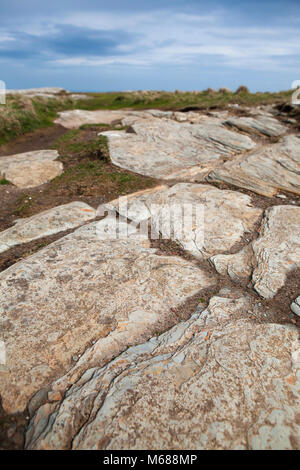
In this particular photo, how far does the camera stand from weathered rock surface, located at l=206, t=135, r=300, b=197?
11078 mm

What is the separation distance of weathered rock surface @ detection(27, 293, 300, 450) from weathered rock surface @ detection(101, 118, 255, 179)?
29.3 feet

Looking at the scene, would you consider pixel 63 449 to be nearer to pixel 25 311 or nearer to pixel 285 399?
pixel 25 311

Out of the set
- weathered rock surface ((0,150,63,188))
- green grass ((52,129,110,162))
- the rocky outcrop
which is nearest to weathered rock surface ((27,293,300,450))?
weathered rock surface ((0,150,63,188))

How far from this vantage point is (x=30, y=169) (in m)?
13.8

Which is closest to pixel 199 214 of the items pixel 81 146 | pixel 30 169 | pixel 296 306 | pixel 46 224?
pixel 296 306

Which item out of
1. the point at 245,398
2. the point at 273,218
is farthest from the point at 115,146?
the point at 245,398

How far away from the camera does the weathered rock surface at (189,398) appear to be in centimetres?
346

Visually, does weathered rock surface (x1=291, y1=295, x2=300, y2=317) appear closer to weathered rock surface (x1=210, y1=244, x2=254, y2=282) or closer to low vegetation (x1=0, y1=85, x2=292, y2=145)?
weathered rock surface (x1=210, y1=244, x2=254, y2=282)

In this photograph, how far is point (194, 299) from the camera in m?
5.91

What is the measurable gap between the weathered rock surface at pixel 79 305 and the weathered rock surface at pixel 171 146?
6.70 meters

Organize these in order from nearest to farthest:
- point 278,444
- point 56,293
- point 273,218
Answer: point 278,444
point 56,293
point 273,218

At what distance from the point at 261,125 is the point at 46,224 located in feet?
50.8

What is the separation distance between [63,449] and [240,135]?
1698cm

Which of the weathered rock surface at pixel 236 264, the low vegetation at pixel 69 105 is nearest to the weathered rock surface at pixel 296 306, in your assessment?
the weathered rock surface at pixel 236 264
